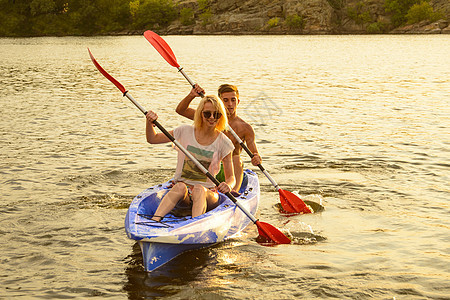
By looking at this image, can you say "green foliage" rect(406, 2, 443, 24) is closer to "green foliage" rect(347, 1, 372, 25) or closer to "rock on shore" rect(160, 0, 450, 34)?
"rock on shore" rect(160, 0, 450, 34)

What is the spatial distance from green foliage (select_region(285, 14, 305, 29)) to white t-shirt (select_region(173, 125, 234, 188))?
504 ft

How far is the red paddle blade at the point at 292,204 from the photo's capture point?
10.5m

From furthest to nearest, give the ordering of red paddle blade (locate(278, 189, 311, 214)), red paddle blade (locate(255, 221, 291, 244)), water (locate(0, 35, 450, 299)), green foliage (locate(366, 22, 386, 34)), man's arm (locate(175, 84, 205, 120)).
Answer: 1. green foliage (locate(366, 22, 386, 34))
2. red paddle blade (locate(278, 189, 311, 214))
3. man's arm (locate(175, 84, 205, 120))
4. red paddle blade (locate(255, 221, 291, 244))
5. water (locate(0, 35, 450, 299))

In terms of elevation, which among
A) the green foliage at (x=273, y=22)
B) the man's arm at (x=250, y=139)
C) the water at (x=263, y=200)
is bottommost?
the water at (x=263, y=200)

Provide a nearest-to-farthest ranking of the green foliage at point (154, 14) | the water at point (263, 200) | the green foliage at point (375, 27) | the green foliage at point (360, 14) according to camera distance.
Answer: the water at point (263, 200)
the green foliage at point (375, 27)
the green foliage at point (360, 14)
the green foliage at point (154, 14)

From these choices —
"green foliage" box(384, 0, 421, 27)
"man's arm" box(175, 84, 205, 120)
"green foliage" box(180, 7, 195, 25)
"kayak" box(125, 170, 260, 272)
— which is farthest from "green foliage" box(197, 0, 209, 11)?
"kayak" box(125, 170, 260, 272)

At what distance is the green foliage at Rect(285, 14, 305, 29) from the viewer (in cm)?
15712

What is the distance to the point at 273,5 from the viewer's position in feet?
559

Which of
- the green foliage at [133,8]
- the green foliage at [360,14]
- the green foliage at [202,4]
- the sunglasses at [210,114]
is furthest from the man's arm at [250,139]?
the green foliage at [202,4]

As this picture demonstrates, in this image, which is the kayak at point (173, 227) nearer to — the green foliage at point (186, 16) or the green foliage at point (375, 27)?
the green foliage at point (375, 27)

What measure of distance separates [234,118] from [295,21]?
152 meters

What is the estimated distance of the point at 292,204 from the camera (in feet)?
34.6

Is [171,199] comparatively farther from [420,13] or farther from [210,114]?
[420,13]

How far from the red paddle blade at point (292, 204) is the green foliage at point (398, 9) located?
156630 mm
